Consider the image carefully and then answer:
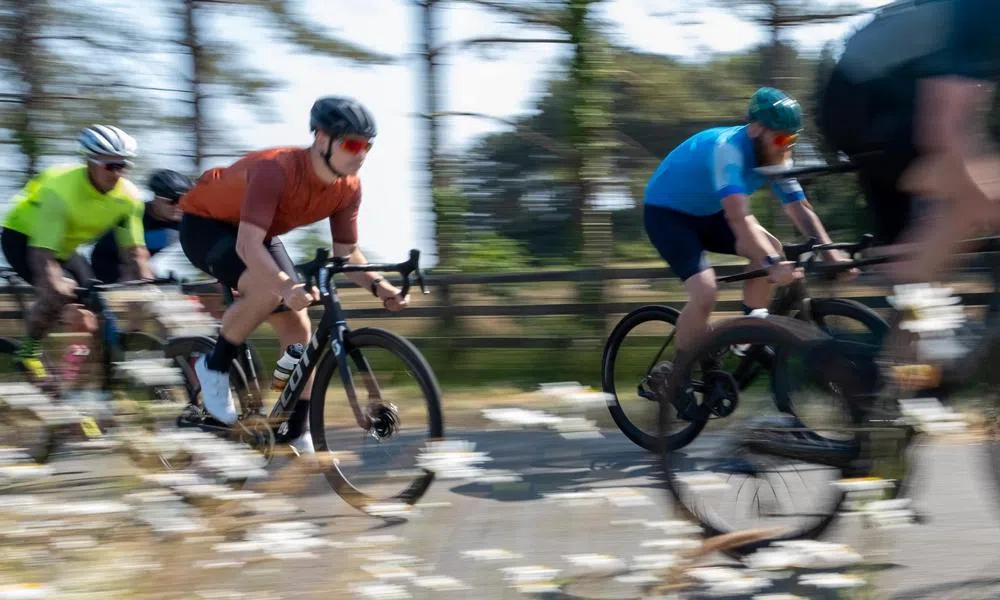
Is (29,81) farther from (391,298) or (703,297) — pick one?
(703,297)

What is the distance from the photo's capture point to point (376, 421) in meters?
4.69

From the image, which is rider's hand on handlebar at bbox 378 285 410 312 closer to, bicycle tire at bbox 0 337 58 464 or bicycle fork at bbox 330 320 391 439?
bicycle fork at bbox 330 320 391 439

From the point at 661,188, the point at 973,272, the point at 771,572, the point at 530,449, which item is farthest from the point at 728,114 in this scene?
the point at 771,572

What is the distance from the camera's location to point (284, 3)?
30.9 ft

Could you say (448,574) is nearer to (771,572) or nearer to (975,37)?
(771,572)

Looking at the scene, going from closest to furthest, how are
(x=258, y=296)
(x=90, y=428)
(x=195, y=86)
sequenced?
(x=90, y=428), (x=258, y=296), (x=195, y=86)

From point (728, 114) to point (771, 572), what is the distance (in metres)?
6.55

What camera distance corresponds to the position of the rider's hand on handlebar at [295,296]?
445 centimetres

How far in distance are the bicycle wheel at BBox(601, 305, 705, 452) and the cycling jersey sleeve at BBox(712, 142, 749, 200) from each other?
0.95 m

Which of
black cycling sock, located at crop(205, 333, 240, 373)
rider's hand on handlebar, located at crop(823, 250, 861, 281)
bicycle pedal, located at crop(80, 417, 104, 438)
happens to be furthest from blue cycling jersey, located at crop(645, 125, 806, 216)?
bicycle pedal, located at crop(80, 417, 104, 438)

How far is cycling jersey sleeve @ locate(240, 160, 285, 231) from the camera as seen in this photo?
4574 millimetres

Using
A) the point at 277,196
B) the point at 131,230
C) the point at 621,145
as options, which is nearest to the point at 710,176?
the point at 277,196

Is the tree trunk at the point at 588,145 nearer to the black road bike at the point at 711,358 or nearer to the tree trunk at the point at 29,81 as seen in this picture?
the black road bike at the point at 711,358

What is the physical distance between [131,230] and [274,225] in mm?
1448
